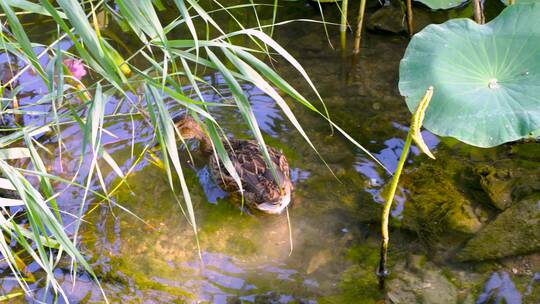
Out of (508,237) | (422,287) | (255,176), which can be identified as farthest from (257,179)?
(508,237)

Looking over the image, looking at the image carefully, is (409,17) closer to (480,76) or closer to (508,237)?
(480,76)

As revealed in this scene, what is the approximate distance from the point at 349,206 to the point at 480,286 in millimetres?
958

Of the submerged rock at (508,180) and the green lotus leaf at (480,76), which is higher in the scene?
the green lotus leaf at (480,76)

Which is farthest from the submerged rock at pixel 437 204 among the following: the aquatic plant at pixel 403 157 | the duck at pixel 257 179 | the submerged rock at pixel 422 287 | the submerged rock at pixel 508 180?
the duck at pixel 257 179

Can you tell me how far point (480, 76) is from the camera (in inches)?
151

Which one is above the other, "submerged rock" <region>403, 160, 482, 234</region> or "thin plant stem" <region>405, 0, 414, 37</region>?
"thin plant stem" <region>405, 0, 414, 37</region>

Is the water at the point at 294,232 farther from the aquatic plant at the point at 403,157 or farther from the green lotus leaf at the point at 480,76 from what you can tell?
the green lotus leaf at the point at 480,76

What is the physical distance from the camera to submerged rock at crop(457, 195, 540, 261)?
371 centimetres

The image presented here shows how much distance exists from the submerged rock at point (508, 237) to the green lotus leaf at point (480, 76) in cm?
57

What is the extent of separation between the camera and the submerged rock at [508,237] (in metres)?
3.71

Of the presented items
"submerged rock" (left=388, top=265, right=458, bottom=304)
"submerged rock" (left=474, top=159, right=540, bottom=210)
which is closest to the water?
"submerged rock" (left=388, top=265, right=458, bottom=304)

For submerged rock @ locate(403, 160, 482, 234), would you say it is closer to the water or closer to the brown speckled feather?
the water

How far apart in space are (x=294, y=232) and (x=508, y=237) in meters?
1.27

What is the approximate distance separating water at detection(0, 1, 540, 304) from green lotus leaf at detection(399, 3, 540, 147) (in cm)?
67
